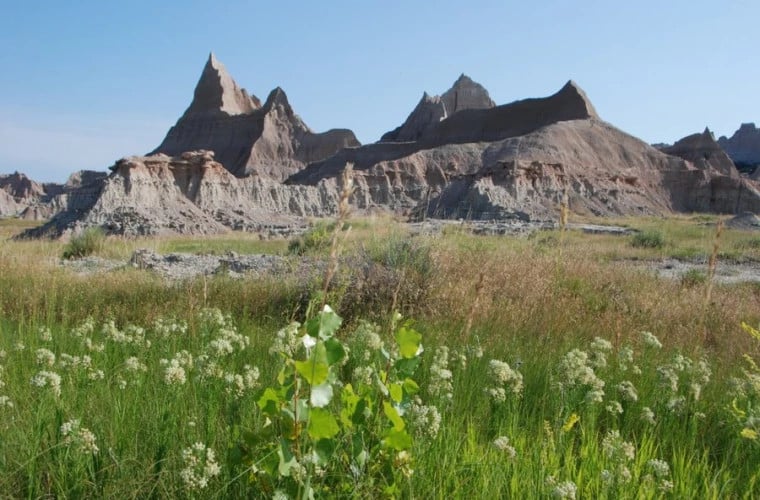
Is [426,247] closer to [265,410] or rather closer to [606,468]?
[606,468]

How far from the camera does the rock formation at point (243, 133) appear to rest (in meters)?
99.2

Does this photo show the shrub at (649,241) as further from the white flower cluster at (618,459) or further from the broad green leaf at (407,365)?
the broad green leaf at (407,365)

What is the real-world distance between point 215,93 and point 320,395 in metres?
115

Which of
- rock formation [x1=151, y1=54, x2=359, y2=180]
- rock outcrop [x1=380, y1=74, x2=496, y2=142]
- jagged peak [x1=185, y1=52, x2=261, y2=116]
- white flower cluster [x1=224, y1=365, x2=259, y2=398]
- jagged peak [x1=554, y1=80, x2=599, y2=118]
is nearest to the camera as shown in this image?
white flower cluster [x1=224, y1=365, x2=259, y2=398]

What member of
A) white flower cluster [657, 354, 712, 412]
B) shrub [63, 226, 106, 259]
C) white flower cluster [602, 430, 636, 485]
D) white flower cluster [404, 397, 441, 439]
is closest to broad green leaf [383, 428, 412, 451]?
white flower cluster [404, 397, 441, 439]

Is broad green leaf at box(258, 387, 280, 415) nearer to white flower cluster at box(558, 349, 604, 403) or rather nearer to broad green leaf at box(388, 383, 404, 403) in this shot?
broad green leaf at box(388, 383, 404, 403)

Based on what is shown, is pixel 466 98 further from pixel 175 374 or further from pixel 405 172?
pixel 175 374

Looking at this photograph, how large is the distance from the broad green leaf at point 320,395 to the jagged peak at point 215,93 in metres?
111

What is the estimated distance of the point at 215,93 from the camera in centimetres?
10800

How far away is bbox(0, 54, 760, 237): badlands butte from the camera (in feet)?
140

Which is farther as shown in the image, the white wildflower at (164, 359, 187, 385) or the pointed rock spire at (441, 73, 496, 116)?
the pointed rock spire at (441, 73, 496, 116)

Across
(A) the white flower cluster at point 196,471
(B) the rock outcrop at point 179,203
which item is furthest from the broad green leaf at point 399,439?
(B) the rock outcrop at point 179,203

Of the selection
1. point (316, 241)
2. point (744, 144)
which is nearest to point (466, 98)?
point (744, 144)

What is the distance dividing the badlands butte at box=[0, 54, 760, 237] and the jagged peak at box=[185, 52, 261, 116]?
0.28 meters
